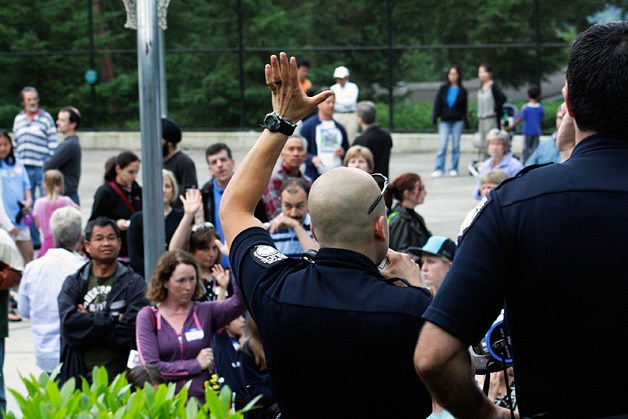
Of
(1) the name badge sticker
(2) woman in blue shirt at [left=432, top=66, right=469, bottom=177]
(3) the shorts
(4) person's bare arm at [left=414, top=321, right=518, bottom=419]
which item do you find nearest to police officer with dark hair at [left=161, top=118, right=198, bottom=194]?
(3) the shorts

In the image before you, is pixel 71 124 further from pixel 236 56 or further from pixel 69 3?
pixel 69 3

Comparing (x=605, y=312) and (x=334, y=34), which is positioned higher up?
(x=334, y=34)

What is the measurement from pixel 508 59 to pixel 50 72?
1105cm

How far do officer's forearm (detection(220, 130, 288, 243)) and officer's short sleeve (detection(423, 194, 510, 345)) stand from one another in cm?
86

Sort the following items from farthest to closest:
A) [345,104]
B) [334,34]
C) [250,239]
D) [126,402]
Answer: [334,34] < [345,104] < [126,402] < [250,239]

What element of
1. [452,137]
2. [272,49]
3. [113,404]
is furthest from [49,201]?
[272,49]

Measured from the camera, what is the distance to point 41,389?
155 inches

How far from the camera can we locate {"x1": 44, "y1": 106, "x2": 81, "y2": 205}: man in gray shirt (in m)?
12.5

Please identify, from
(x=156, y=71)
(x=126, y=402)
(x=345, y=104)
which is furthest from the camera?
(x=345, y=104)

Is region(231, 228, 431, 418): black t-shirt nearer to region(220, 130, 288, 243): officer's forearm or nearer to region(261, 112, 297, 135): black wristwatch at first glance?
region(220, 130, 288, 243): officer's forearm

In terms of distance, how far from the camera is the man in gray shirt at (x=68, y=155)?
493 inches

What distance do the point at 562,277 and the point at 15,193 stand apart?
987cm

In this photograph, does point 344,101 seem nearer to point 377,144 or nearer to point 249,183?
point 377,144

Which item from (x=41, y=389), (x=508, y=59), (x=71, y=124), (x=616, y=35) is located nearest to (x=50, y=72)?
(x=508, y=59)
